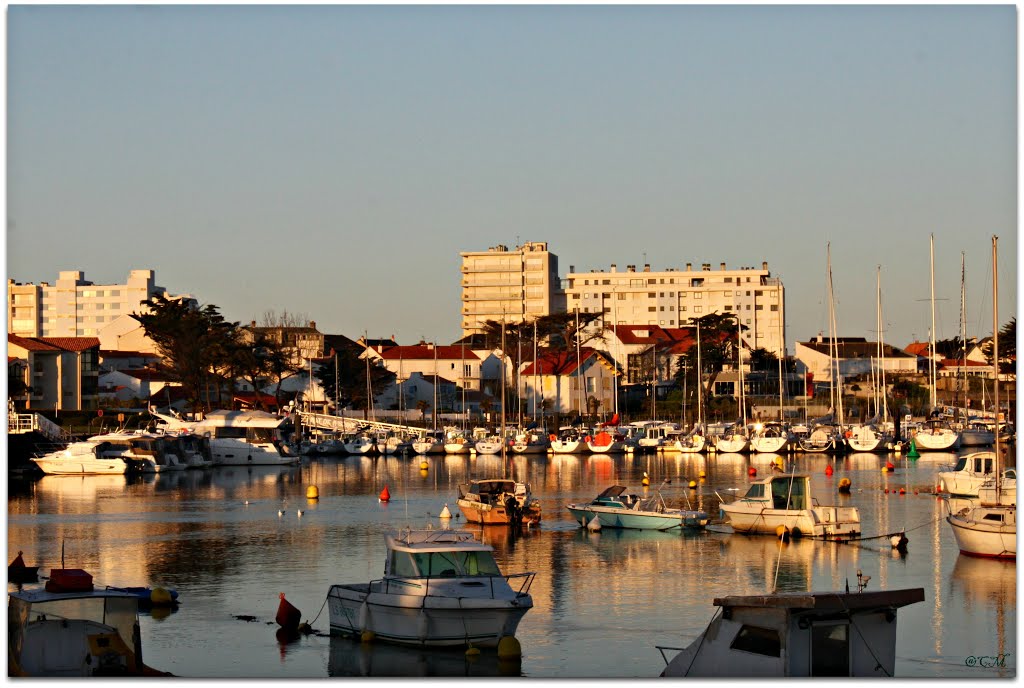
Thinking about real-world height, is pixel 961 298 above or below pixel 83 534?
above

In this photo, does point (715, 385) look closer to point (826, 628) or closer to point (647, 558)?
point (647, 558)

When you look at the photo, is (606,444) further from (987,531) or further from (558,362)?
(987,531)

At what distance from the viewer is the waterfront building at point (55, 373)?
98062 millimetres

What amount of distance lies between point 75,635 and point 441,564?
23.5 feet

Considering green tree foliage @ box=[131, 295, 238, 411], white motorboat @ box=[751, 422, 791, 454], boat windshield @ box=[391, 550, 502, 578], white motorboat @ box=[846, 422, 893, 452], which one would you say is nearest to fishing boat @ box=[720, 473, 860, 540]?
boat windshield @ box=[391, 550, 502, 578]

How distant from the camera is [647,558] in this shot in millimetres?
39875

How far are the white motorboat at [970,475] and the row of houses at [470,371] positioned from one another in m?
49.4

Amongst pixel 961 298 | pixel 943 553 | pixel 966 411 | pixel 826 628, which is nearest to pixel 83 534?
pixel 943 553

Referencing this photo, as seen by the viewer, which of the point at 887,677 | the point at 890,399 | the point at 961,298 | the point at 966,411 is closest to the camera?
the point at 887,677

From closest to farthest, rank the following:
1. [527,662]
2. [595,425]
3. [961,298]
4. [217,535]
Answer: [527,662]
[217,535]
[961,298]
[595,425]

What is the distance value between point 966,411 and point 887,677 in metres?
86.7

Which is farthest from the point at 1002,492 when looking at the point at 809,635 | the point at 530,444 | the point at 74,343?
the point at 74,343

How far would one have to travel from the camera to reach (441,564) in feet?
86.1

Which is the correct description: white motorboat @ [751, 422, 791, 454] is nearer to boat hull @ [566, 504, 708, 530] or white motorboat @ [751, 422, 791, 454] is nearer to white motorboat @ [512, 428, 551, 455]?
white motorboat @ [512, 428, 551, 455]
